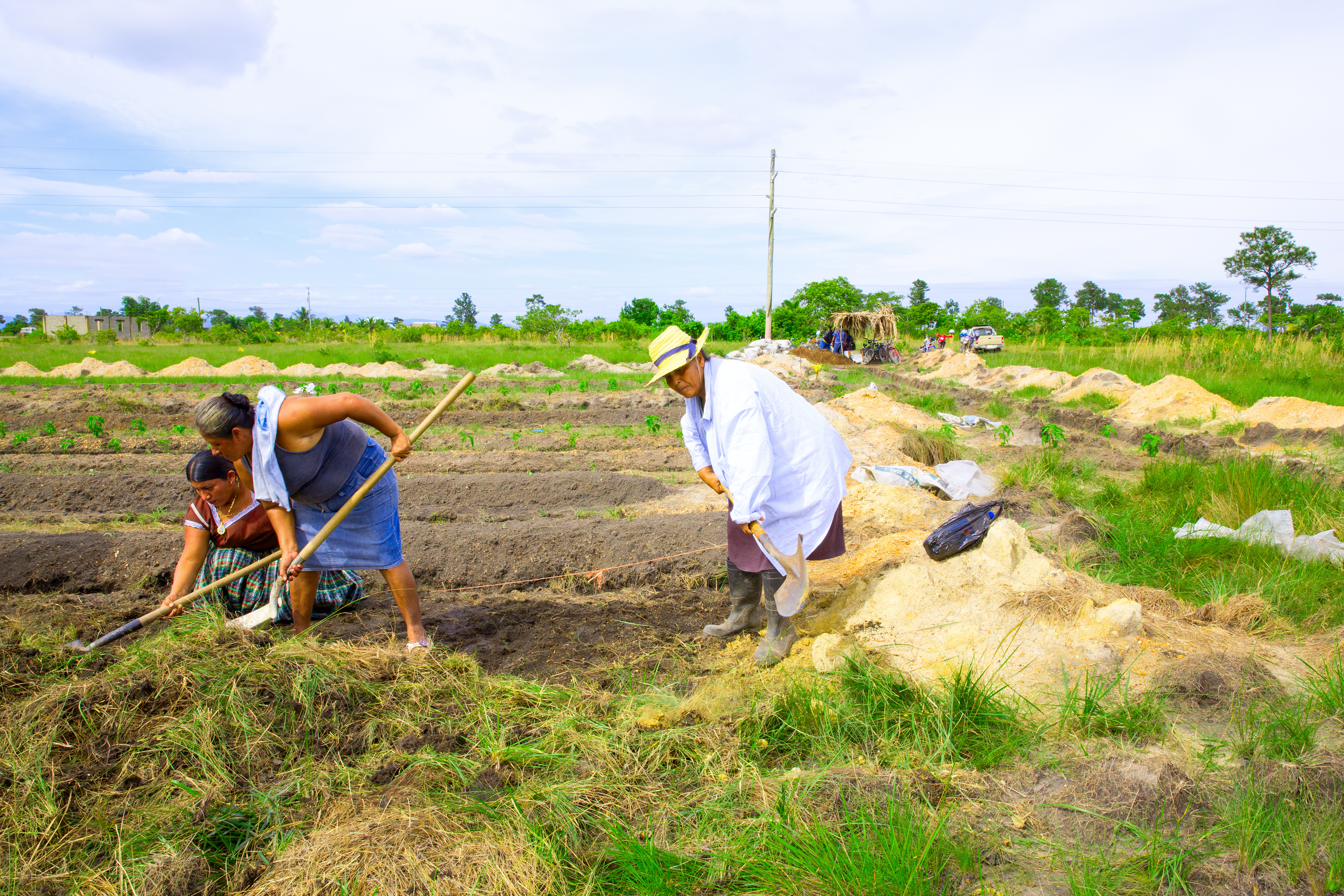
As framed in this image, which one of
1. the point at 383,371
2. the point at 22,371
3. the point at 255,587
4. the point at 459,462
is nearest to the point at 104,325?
the point at 22,371

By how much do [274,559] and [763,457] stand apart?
2196 mm

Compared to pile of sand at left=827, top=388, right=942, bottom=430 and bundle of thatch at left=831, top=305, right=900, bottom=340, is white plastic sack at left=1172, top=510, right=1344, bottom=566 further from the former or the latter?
bundle of thatch at left=831, top=305, right=900, bottom=340

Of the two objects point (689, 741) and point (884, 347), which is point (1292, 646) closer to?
point (689, 741)

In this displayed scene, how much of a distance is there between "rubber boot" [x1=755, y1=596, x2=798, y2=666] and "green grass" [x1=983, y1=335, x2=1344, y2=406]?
11.3 m

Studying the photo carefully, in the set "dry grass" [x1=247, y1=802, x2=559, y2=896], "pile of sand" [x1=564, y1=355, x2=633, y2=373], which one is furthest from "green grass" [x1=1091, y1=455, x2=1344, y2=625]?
"pile of sand" [x1=564, y1=355, x2=633, y2=373]

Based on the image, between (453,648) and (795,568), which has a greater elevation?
(795,568)

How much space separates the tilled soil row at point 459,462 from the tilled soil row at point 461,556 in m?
2.42

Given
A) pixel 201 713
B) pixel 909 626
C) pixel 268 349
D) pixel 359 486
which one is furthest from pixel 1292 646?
pixel 268 349

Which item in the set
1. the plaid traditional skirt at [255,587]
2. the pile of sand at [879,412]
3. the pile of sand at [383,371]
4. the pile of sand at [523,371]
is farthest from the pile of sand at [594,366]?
the plaid traditional skirt at [255,587]

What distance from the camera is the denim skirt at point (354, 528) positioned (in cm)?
323

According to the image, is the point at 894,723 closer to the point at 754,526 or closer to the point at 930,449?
the point at 754,526

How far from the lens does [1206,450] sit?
7.53m

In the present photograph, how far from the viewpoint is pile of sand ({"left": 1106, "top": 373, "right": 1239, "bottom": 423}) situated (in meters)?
10.6

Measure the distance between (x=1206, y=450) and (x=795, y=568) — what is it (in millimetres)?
6534
